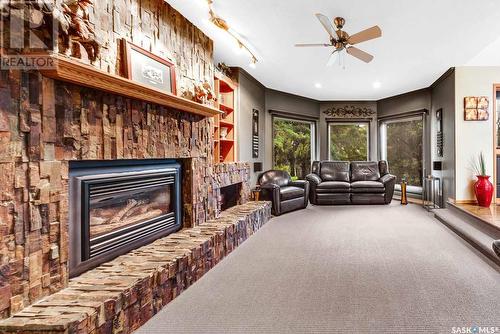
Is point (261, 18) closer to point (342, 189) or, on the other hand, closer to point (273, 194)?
point (273, 194)

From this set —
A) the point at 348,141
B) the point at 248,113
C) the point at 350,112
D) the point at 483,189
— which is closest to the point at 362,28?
the point at 248,113

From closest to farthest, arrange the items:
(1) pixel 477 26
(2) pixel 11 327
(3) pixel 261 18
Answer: (2) pixel 11 327 → (3) pixel 261 18 → (1) pixel 477 26

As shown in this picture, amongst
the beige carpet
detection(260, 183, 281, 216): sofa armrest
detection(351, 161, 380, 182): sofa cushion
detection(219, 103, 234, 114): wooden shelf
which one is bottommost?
the beige carpet

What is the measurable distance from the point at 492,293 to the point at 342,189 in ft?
13.3

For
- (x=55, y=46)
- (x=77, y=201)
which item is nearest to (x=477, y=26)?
Result: (x=55, y=46)

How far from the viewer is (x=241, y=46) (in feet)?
12.8

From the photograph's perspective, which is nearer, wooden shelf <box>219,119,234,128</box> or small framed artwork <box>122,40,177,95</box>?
small framed artwork <box>122,40,177,95</box>

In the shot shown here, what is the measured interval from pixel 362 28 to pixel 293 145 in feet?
13.9

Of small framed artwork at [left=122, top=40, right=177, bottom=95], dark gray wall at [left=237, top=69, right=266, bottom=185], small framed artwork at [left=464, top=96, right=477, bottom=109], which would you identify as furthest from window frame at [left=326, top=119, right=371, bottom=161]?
small framed artwork at [left=122, top=40, right=177, bottom=95]

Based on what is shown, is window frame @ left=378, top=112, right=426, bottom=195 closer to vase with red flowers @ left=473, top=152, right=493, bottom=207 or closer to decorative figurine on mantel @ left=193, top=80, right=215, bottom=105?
vase with red flowers @ left=473, top=152, right=493, bottom=207

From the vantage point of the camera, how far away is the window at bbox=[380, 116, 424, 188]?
274 inches

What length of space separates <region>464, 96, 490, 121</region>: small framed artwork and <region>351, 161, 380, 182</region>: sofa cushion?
2200mm

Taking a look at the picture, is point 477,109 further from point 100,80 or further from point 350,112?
point 100,80

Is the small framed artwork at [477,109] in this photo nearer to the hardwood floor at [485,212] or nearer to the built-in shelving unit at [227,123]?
the hardwood floor at [485,212]
